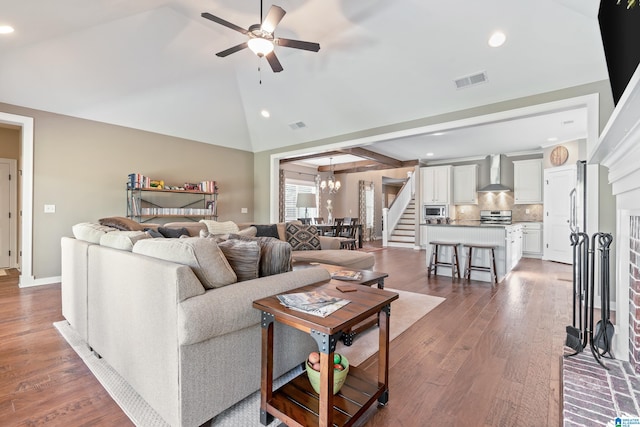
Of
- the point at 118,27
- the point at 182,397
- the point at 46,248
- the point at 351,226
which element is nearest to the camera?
the point at 182,397

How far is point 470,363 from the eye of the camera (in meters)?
2.18

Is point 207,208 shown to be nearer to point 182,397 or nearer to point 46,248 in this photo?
point 46,248

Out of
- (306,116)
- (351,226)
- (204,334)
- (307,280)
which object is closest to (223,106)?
(306,116)

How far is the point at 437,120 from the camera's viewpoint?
15.3 ft

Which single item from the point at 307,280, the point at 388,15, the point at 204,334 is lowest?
the point at 204,334

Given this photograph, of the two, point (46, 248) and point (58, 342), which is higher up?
point (46, 248)

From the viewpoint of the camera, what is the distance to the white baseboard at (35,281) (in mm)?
4371

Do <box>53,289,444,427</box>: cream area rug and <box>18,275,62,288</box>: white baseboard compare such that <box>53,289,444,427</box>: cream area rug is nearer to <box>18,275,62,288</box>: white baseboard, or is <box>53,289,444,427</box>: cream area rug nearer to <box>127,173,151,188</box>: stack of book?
<box>18,275,62,288</box>: white baseboard

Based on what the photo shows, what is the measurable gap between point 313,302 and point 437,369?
1.22m

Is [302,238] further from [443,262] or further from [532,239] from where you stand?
[532,239]

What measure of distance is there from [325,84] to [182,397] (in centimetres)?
466

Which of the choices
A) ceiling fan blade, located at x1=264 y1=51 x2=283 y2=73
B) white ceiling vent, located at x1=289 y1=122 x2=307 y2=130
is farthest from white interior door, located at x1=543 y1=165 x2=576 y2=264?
ceiling fan blade, located at x1=264 y1=51 x2=283 y2=73

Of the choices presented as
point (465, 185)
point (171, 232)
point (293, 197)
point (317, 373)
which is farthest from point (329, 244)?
point (465, 185)

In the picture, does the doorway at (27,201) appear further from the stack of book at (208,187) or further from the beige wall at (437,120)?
the beige wall at (437,120)
